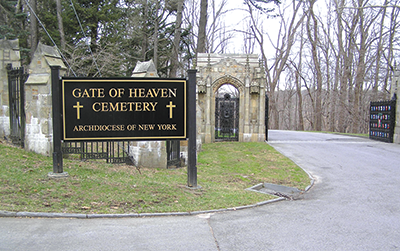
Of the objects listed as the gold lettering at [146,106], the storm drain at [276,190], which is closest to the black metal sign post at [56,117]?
the gold lettering at [146,106]

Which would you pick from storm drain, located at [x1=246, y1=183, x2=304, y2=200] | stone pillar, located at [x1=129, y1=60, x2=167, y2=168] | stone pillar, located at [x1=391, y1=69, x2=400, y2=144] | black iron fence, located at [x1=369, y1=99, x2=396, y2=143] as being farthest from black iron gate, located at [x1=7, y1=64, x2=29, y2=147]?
black iron fence, located at [x1=369, y1=99, x2=396, y2=143]

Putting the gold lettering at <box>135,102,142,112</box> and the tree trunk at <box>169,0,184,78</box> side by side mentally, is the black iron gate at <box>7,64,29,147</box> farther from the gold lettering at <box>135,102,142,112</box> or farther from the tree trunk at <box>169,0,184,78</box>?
the tree trunk at <box>169,0,184,78</box>

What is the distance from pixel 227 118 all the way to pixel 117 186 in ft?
46.0

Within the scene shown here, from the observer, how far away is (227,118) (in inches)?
794

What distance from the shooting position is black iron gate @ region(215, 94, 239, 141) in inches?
788

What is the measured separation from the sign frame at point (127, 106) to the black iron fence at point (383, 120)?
1615 cm

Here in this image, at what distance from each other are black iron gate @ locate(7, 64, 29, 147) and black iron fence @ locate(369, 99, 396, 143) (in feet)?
62.1

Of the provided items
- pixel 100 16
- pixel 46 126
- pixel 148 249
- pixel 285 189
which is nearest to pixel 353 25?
pixel 100 16

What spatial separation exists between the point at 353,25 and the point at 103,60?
27.7 meters

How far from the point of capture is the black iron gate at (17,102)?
9.66m

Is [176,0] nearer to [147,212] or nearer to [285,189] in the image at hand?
[285,189]

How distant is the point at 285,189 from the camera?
27.9 ft

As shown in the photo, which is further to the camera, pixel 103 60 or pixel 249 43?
pixel 249 43

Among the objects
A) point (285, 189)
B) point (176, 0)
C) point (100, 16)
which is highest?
point (176, 0)
